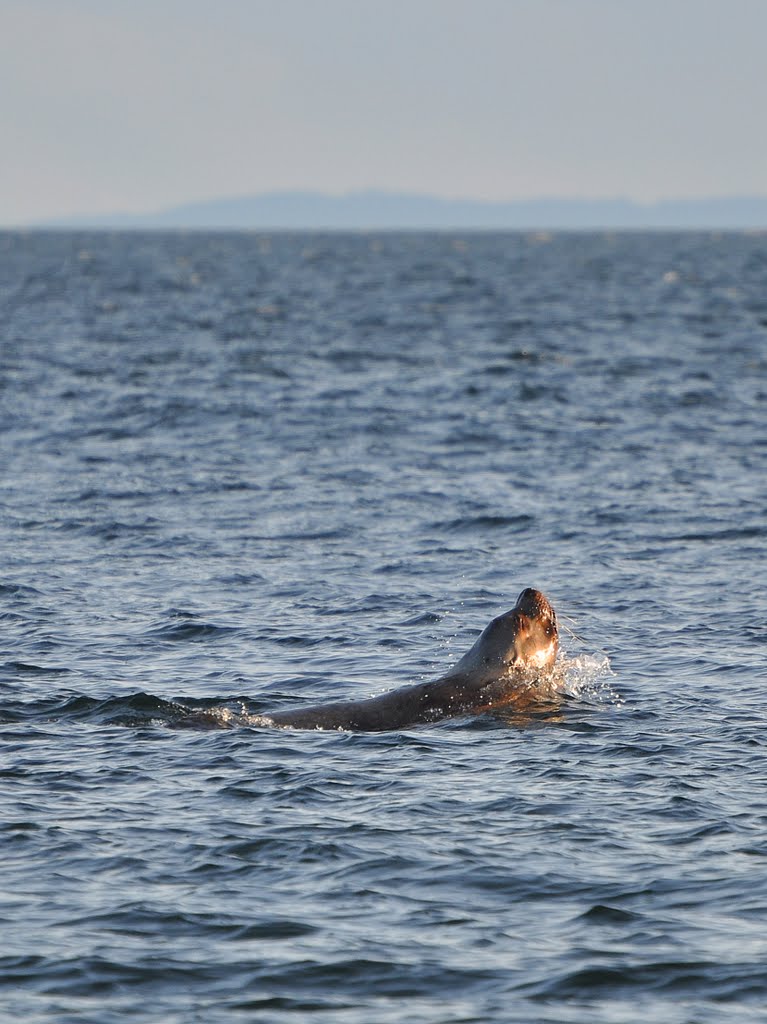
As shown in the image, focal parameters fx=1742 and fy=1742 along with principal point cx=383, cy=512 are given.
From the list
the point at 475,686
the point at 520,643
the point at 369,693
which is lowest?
the point at 369,693

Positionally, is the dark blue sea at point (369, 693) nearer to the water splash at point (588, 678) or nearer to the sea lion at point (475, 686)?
the water splash at point (588, 678)

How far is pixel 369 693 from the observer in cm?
1888

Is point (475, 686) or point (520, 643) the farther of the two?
point (520, 643)

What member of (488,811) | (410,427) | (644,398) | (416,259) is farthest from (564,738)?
(416,259)

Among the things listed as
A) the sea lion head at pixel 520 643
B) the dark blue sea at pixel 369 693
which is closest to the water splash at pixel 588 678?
the dark blue sea at pixel 369 693

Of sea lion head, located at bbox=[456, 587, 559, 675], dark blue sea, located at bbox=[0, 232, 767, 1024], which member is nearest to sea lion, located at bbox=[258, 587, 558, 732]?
sea lion head, located at bbox=[456, 587, 559, 675]

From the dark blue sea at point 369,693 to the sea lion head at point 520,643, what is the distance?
54cm

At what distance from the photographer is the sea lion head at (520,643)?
61.2 feet

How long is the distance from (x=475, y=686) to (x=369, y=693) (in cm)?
125

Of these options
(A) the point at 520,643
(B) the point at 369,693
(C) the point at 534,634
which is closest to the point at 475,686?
(A) the point at 520,643

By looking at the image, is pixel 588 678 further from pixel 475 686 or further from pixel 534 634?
pixel 475 686

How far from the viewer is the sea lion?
57.3ft

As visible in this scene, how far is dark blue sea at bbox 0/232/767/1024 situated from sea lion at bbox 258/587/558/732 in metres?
0.31

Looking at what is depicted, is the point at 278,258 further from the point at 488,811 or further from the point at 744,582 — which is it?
the point at 488,811
